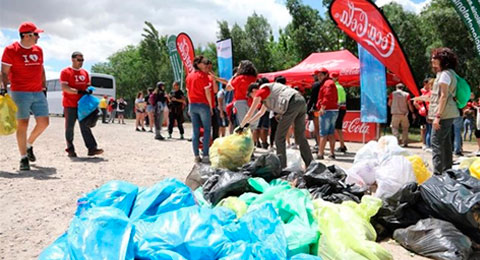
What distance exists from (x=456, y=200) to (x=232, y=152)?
92.8 inches

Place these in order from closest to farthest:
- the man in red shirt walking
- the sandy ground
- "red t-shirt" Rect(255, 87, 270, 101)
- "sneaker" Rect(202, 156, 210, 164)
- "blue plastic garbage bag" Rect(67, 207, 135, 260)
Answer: "blue plastic garbage bag" Rect(67, 207, 135, 260) → the sandy ground → "red t-shirt" Rect(255, 87, 270, 101) → "sneaker" Rect(202, 156, 210, 164) → the man in red shirt walking

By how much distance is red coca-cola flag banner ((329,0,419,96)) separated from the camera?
28.7 feet

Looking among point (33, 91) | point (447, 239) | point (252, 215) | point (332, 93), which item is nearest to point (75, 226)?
point (252, 215)

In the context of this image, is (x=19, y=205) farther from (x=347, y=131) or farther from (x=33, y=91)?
(x=347, y=131)

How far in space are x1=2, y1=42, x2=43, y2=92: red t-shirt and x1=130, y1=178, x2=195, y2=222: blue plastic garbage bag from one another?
376cm

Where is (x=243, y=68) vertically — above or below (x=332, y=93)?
above

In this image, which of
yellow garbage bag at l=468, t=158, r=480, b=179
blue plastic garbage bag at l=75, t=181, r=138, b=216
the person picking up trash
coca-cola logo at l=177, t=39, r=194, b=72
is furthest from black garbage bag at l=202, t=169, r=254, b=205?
coca-cola logo at l=177, t=39, r=194, b=72

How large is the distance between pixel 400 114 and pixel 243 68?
517 cm

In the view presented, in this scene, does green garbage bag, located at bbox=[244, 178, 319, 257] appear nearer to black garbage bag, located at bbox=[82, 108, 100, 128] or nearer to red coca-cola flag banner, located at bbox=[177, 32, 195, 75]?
black garbage bag, located at bbox=[82, 108, 100, 128]

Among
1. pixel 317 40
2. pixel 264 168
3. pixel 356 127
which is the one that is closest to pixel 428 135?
pixel 356 127

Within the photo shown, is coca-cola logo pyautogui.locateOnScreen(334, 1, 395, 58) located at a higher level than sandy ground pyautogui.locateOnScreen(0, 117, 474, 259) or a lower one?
higher

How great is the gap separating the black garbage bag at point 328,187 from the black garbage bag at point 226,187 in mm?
656

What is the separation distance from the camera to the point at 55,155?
6.91 metres

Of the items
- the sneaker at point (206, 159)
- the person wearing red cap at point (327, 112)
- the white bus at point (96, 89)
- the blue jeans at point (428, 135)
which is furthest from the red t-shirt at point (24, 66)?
the white bus at point (96, 89)
